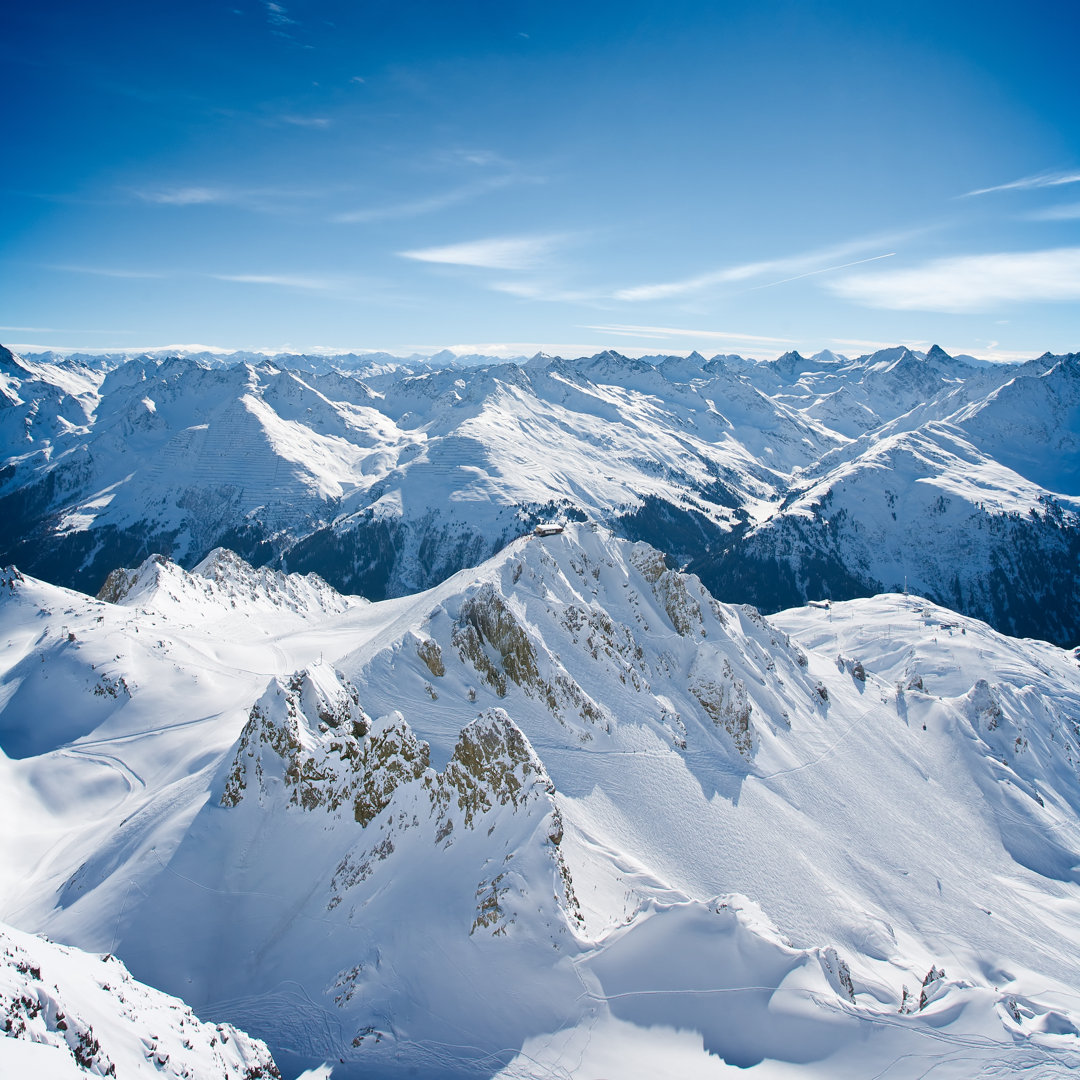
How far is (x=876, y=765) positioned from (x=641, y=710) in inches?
1384

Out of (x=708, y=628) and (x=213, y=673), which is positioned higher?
(x=708, y=628)

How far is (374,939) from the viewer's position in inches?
1281

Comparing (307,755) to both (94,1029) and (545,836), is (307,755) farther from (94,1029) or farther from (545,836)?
(94,1029)

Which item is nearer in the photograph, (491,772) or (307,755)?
(491,772)

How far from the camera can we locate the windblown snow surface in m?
28.8

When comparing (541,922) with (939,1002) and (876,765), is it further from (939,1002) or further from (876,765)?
(876,765)

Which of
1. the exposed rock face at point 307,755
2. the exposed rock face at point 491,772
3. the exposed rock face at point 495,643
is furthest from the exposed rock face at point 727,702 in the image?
the exposed rock face at point 307,755

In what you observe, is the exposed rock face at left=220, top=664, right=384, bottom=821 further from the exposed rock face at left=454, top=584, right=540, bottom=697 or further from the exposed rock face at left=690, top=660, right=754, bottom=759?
the exposed rock face at left=690, top=660, right=754, bottom=759

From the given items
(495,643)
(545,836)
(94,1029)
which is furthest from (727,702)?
(94,1029)

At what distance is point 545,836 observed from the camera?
33844 millimetres

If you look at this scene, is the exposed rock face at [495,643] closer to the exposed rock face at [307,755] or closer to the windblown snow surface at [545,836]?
the windblown snow surface at [545,836]

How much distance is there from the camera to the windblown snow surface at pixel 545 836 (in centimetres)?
2880

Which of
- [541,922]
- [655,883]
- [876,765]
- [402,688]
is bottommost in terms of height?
[876,765]

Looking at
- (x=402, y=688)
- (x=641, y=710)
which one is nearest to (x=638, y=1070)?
(x=402, y=688)
